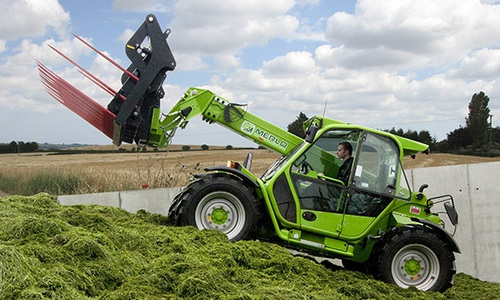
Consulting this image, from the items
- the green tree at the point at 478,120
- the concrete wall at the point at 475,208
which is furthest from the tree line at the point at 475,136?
the concrete wall at the point at 475,208

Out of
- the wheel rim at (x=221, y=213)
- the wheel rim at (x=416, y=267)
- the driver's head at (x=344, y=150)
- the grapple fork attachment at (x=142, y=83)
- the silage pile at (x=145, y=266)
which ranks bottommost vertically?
the wheel rim at (x=416, y=267)

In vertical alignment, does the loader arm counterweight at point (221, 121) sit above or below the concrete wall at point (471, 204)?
above

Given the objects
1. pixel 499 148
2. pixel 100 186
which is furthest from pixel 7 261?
pixel 499 148

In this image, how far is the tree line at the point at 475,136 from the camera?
41.9m

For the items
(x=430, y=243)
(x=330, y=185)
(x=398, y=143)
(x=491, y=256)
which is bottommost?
(x=491, y=256)

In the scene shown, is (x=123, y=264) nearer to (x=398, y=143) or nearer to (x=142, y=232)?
(x=142, y=232)

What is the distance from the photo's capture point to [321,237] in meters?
8.39

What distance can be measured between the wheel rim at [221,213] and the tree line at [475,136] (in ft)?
102

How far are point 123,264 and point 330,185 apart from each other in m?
3.50

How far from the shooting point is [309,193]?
8.38 meters

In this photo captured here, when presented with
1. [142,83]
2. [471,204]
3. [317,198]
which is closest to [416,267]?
[317,198]

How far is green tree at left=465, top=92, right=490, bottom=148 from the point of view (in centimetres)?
4757

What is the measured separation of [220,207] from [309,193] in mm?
1259

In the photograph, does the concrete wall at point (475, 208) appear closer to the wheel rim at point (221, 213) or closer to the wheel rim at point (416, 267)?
the wheel rim at point (416, 267)
